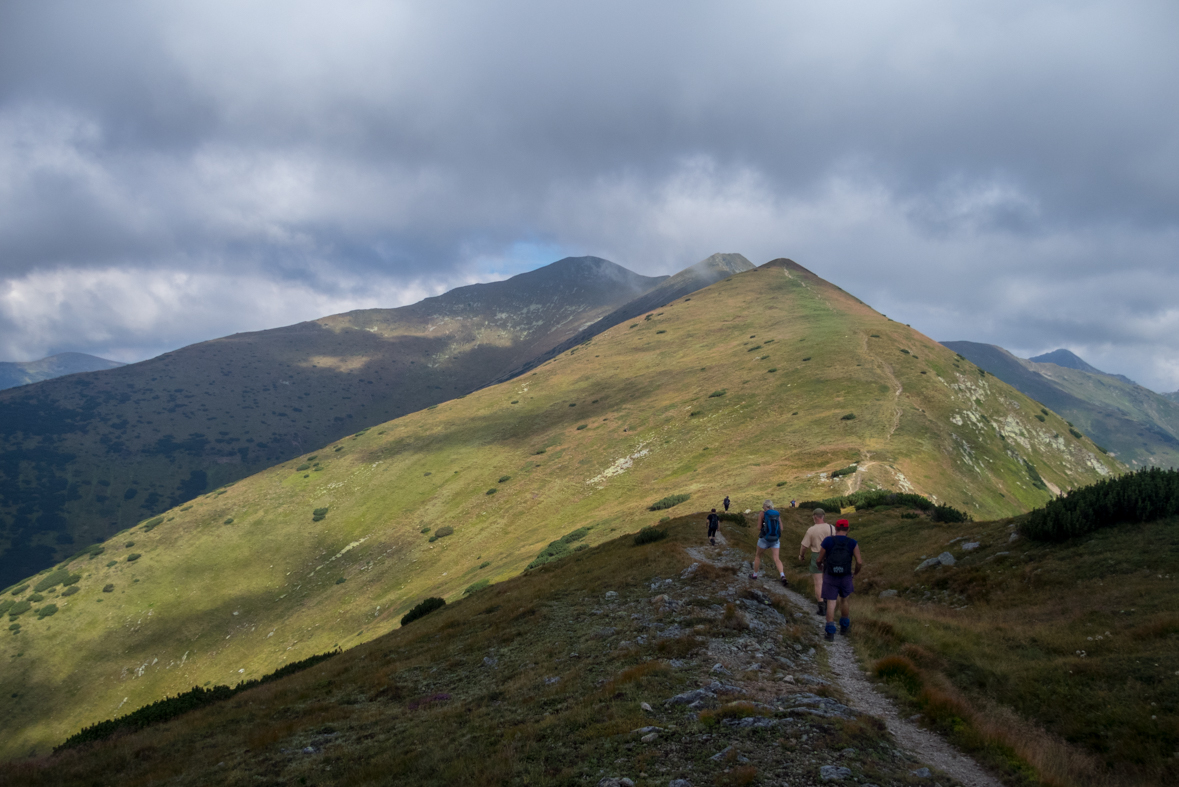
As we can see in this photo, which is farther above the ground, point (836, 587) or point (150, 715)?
point (836, 587)

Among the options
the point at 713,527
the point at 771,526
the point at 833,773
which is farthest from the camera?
the point at 713,527

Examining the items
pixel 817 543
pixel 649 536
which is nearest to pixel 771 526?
pixel 817 543

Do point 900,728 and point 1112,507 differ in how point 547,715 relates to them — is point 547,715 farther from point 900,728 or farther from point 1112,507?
point 1112,507

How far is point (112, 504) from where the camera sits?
17675 cm

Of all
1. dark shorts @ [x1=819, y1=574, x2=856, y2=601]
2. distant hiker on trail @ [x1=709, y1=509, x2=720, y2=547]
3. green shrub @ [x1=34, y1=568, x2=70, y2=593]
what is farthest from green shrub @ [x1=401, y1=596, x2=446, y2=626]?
green shrub @ [x1=34, y1=568, x2=70, y2=593]

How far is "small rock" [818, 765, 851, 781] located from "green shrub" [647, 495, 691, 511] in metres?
36.6

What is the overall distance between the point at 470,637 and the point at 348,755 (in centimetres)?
956

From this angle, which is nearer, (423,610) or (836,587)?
(836,587)

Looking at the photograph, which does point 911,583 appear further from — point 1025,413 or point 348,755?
point 1025,413

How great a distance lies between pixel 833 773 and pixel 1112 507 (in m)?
17.7

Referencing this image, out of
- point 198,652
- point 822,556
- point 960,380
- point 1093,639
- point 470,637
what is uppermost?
point 960,380

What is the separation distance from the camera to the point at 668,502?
4412cm

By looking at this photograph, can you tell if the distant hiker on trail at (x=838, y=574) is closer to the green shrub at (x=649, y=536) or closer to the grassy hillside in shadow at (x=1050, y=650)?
the grassy hillside in shadow at (x=1050, y=650)

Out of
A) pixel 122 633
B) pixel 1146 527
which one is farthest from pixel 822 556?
pixel 122 633
